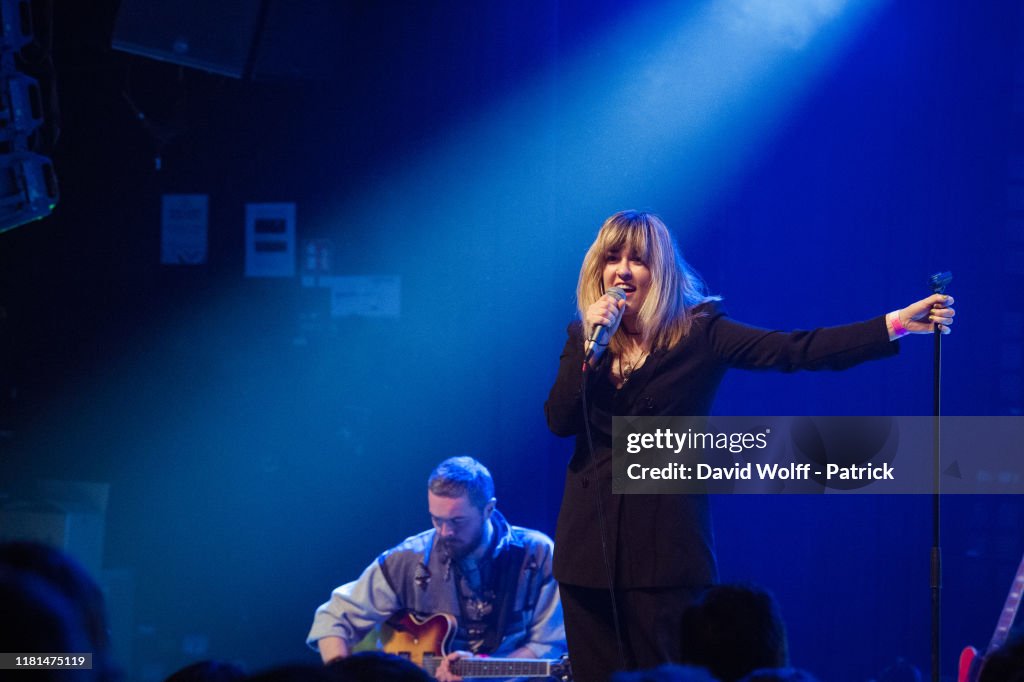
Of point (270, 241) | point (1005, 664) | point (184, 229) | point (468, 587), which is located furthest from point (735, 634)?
point (184, 229)

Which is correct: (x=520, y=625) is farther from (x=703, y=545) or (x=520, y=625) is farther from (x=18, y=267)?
(x=18, y=267)

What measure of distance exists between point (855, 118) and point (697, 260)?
2.83 feet

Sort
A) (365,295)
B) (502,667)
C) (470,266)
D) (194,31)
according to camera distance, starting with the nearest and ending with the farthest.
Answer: (502,667)
(194,31)
(470,266)
(365,295)

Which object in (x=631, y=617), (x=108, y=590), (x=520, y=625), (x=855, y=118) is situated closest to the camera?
(x=631, y=617)

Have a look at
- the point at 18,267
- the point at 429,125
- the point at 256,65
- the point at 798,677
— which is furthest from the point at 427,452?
the point at 798,677

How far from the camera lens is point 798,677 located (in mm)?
1448

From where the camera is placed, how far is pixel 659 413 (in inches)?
103

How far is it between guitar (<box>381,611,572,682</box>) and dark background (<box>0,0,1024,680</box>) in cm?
83

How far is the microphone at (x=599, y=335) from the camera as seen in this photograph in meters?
2.57

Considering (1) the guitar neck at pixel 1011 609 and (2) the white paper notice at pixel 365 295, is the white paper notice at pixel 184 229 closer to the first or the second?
(2) the white paper notice at pixel 365 295

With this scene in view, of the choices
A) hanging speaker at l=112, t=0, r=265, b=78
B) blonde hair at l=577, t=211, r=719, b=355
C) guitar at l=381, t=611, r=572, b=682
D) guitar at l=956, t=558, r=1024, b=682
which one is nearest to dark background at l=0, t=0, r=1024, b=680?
hanging speaker at l=112, t=0, r=265, b=78

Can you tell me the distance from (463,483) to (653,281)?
1.47m

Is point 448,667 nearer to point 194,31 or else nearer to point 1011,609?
point 1011,609
